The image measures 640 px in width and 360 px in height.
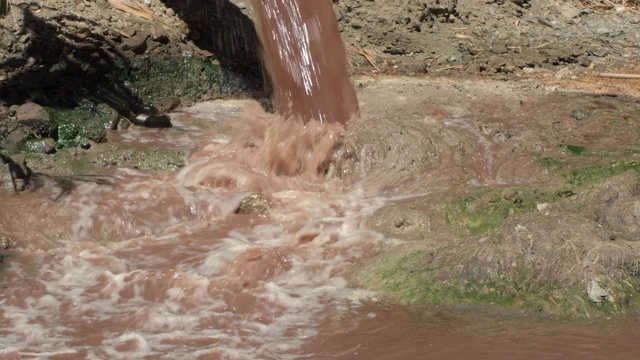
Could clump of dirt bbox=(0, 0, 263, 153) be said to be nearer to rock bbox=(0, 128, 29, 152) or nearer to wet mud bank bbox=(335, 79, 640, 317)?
rock bbox=(0, 128, 29, 152)

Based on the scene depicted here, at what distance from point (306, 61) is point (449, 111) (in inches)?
57.0

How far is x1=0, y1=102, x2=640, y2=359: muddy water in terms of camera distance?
13.6 feet

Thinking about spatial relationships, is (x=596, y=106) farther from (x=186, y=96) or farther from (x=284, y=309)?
(x=284, y=309)

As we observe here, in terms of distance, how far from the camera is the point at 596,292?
13.9 ft

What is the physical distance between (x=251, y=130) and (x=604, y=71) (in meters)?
3.96

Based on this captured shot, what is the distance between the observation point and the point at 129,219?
→ 5.90m

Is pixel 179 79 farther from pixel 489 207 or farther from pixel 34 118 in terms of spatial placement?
pixel 489 207

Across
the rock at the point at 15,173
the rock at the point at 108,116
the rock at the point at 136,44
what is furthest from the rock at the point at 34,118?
the rock at the point at 136,44

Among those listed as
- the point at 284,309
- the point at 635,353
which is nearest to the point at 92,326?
the point at 284,309

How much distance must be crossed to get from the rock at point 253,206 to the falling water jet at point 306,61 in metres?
1.07

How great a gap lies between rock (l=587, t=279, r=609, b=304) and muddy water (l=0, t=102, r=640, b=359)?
0.17 m

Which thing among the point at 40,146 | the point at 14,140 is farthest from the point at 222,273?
the point at 14,140

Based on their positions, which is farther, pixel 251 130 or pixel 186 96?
pixel 186 96

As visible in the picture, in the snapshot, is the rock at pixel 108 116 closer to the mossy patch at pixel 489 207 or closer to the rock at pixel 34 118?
the rock at pixel 34 118
